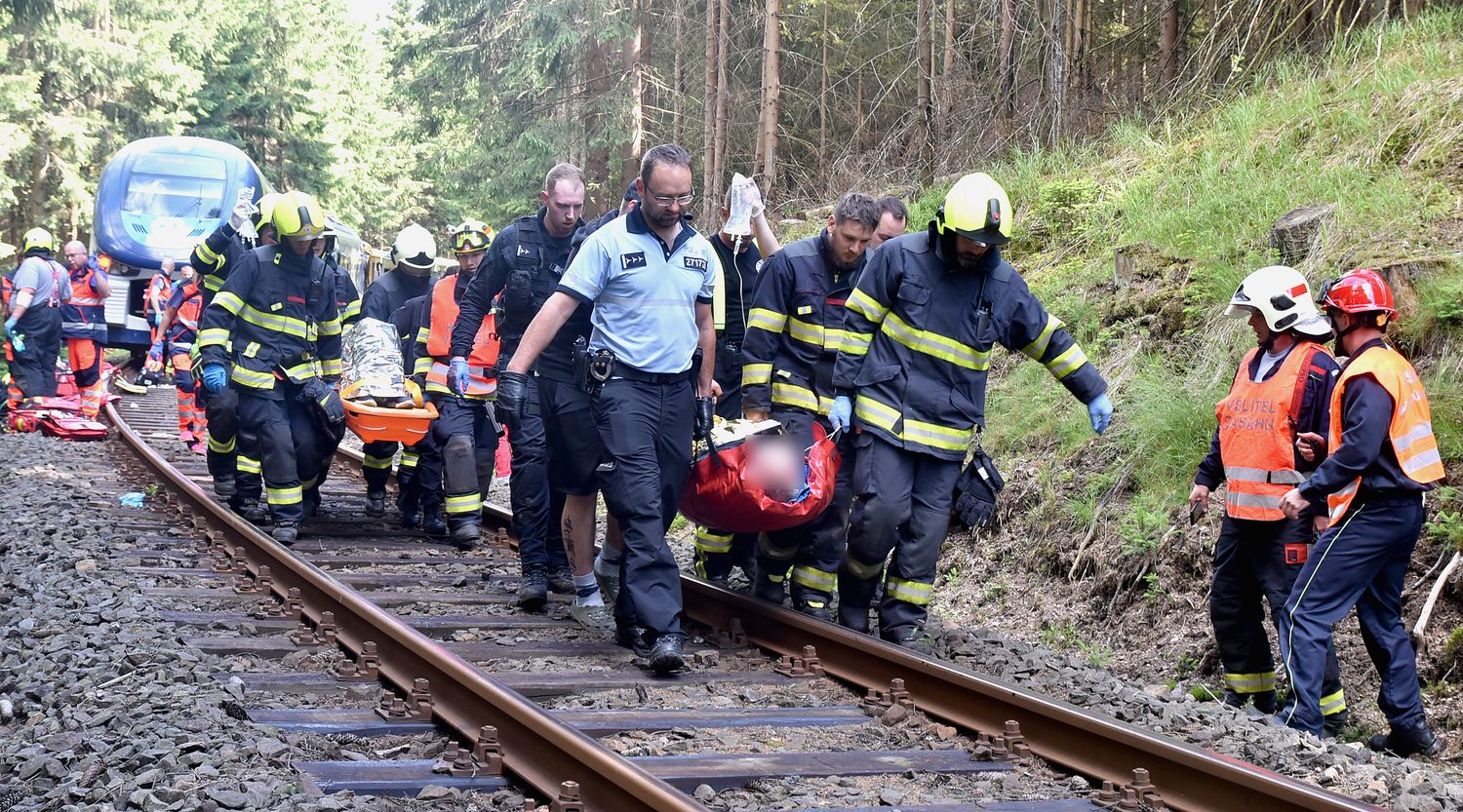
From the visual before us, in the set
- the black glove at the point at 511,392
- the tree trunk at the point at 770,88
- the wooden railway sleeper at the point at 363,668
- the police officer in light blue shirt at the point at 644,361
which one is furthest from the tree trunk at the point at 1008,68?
the wooden railway sleeper at the point at 363,668

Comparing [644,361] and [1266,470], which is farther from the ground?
[644,361]

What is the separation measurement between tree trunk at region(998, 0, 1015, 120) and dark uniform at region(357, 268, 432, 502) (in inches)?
340

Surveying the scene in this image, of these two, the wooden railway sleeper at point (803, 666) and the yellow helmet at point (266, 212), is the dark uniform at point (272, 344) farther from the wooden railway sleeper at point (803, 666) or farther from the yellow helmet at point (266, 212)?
the wooden railway sleeper at point (803, 666)

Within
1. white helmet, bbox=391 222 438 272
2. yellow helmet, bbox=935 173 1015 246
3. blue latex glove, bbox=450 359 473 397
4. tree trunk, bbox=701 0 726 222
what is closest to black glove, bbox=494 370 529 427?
blue latex glove, bbox=450 359 473 397

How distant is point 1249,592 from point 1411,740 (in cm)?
91

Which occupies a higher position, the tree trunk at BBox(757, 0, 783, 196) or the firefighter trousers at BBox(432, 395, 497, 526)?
the tree trunk at BBox(757, 0, 783, 196)

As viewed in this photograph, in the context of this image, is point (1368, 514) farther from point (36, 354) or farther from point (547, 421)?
point (36, 354)

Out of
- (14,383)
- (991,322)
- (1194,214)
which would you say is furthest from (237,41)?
(991,322)

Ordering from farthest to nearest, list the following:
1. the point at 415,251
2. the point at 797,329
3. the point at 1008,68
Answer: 1. the point at 1008,68
2. the point at 415,251
3. the point at 797,329

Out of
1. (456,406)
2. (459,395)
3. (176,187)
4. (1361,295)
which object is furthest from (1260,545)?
(176,187)

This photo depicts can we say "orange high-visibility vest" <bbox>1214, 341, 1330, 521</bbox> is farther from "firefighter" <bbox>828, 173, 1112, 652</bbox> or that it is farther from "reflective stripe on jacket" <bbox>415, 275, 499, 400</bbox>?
"reflective stripe on jacket" <bbox>415, 275, 499, 400</bbox>

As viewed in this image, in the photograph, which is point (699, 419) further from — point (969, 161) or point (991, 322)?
point (969, 161)

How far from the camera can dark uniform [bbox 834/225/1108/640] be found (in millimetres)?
6316

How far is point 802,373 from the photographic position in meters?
7.25
